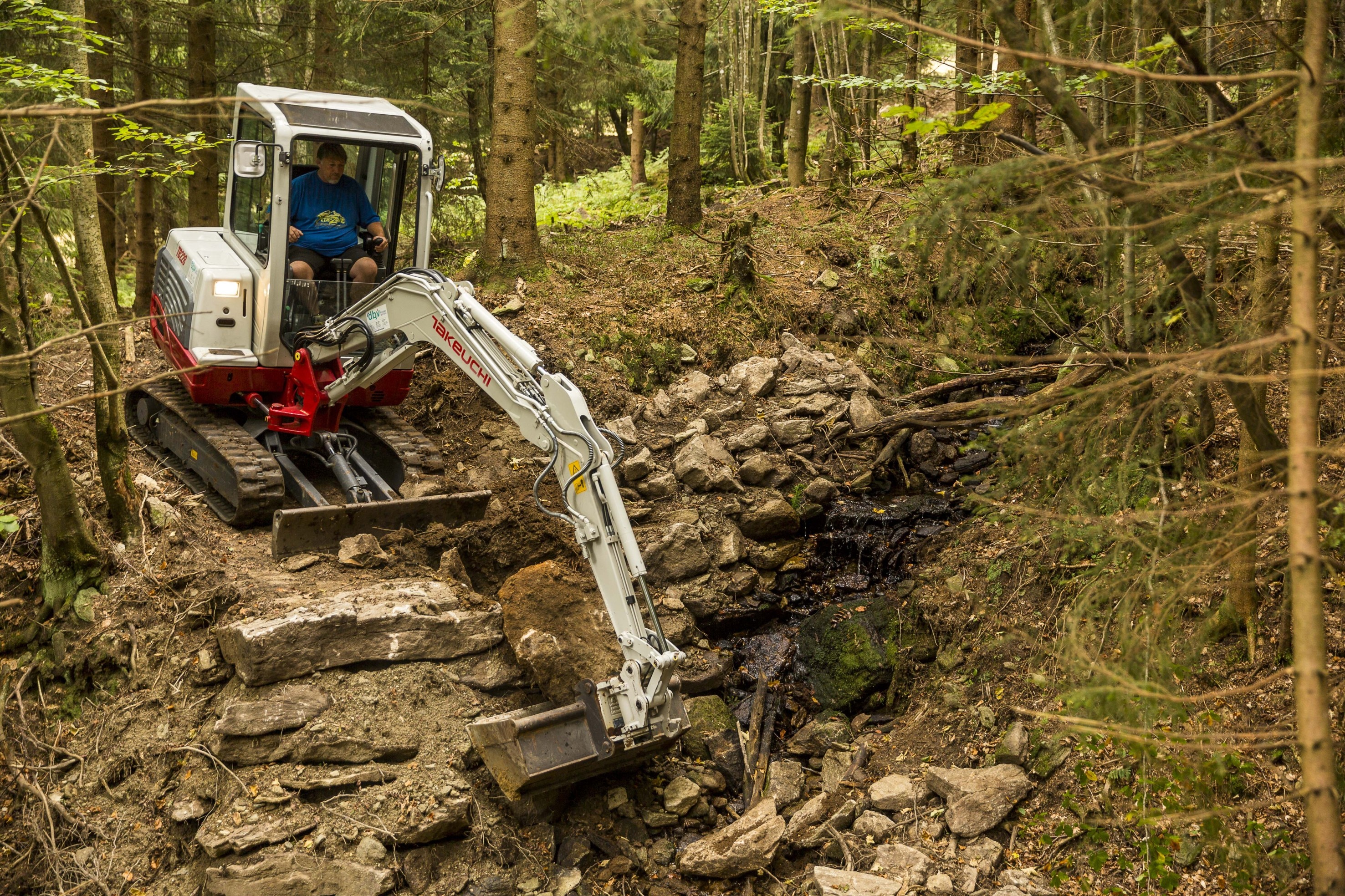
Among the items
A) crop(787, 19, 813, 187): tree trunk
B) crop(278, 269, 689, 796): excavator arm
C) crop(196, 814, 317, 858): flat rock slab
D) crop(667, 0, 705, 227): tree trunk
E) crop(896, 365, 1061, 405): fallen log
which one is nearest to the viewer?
crop(196, 814, 317, 858): flat rock slab

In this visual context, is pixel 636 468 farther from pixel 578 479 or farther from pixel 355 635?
pixel 355 635

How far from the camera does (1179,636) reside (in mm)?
5355

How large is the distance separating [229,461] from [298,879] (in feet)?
11.0

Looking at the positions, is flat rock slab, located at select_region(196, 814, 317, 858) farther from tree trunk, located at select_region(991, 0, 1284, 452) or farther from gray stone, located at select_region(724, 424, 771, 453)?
gray stone, located at select_region(724, 424, 771, 453)

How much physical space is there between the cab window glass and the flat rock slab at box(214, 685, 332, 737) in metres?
3.58

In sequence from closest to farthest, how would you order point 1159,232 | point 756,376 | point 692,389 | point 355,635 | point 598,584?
point 1159,232, point 598,584, point 355,635, point 692,389, point 756,376

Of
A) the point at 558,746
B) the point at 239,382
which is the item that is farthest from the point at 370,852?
the point at 239,382

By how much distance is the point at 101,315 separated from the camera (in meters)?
6.26

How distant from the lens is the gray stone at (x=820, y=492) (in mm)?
8867

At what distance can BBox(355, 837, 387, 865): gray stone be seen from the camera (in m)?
5.09

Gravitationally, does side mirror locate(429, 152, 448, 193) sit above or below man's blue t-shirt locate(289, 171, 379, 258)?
above

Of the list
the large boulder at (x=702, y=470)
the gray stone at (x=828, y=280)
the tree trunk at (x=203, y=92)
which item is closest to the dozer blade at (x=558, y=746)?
the large boulder at (x=702, y=470)

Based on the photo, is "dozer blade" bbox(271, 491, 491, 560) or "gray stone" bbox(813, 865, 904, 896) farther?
"dozer blade" bbox(271, 491, 491, 560)

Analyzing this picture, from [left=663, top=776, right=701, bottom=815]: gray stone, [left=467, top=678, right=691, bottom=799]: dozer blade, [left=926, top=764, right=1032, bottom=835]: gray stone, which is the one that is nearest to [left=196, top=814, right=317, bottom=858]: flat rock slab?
[left=467, top=678, right=691, bottom=799]: dozer blade
